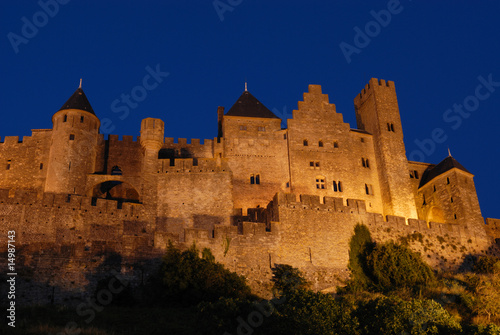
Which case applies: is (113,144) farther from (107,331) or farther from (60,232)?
(107,331)

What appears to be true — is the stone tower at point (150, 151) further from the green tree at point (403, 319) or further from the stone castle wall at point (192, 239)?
the green tree at point (403, 319)

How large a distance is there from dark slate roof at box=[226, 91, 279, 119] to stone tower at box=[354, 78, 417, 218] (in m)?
10.5

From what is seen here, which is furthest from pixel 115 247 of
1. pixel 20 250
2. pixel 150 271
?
pixel 20 250

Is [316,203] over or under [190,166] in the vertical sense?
under

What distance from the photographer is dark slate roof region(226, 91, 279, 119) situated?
4988cm

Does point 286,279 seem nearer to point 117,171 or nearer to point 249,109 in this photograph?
point 117,171

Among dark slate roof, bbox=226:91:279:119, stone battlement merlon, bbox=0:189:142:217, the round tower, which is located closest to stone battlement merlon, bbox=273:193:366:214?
stone battlement merlon, bbox=0:189:142:217

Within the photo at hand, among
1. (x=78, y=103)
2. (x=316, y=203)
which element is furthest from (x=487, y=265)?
(x=78, y=103)

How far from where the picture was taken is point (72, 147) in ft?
147

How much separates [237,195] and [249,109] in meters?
9.16

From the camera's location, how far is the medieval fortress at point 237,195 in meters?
33.5

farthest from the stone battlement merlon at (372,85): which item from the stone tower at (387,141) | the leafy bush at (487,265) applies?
the leafy bush at (487,265)

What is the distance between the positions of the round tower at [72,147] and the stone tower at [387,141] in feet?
84.4

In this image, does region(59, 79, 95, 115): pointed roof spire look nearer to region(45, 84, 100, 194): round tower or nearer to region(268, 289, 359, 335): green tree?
region(45, 84, 100, 194): round tower
